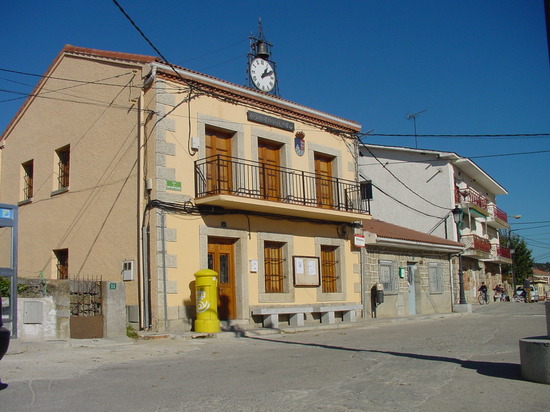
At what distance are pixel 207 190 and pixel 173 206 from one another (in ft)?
4.18

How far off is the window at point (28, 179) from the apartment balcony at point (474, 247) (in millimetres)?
25234

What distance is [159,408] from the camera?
5.67m

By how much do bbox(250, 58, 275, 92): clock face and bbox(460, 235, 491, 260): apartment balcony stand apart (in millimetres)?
20683

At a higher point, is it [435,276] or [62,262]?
A: [62,262]

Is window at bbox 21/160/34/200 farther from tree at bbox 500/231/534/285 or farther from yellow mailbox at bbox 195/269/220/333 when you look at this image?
tree at bbox 500/231/534/285

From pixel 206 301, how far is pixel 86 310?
2.53 meters

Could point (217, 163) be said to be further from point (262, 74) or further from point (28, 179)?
point (28, 179)

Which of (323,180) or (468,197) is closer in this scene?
(323,180)

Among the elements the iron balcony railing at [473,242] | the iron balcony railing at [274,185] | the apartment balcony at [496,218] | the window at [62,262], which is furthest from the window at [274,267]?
the apartment balcony at [496,218]

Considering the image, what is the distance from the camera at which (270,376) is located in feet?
24.6

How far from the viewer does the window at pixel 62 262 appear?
651 inches

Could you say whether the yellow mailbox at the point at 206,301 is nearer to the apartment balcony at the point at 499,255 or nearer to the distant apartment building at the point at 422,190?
the distant apartment building at the point at 422,190

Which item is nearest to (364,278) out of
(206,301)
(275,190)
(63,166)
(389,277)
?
(389,277)

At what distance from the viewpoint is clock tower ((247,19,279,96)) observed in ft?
60.4
